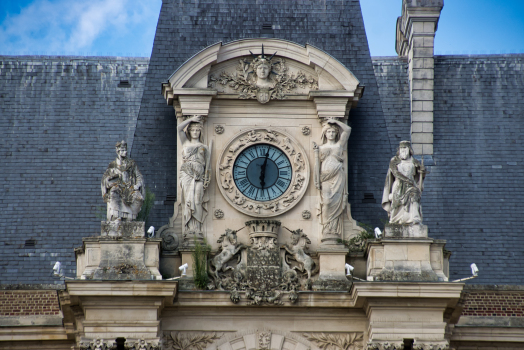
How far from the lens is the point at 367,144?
31.8 m

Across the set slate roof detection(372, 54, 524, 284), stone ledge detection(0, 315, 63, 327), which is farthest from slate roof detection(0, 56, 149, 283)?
slate roof detection(372, 54, 524, 284)

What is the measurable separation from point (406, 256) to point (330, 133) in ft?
12.0

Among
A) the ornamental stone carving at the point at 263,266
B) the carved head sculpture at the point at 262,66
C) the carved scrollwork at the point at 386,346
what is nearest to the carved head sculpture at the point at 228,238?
the ornamental stone carving at the point at 263,266

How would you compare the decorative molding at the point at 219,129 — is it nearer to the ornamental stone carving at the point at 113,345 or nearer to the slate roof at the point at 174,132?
the slate roof at the point at 174,132

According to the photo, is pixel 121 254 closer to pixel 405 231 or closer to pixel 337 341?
pixel 337 341

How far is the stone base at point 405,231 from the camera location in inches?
1134

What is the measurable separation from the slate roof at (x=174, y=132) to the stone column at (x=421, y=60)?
0.28 m

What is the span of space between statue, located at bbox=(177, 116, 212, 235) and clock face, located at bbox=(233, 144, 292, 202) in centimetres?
84

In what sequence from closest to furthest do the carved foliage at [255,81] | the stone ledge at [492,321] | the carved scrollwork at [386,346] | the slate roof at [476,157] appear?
the carved scrollwork at [386,346]
the stone ledge at [492,321]
the carved foliage at [255,81]
the slate roof at [476,157]

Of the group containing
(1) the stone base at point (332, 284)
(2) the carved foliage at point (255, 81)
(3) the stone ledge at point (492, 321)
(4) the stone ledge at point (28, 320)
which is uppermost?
(2) the carved foliage at point (255, 81)

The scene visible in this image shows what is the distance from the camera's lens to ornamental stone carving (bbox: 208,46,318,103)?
30.7 metres

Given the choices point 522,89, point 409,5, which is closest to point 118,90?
point 409,5

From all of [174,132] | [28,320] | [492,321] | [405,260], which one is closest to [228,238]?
[174,132]

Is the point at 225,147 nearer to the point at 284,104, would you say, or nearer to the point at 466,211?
the point at 284,104
